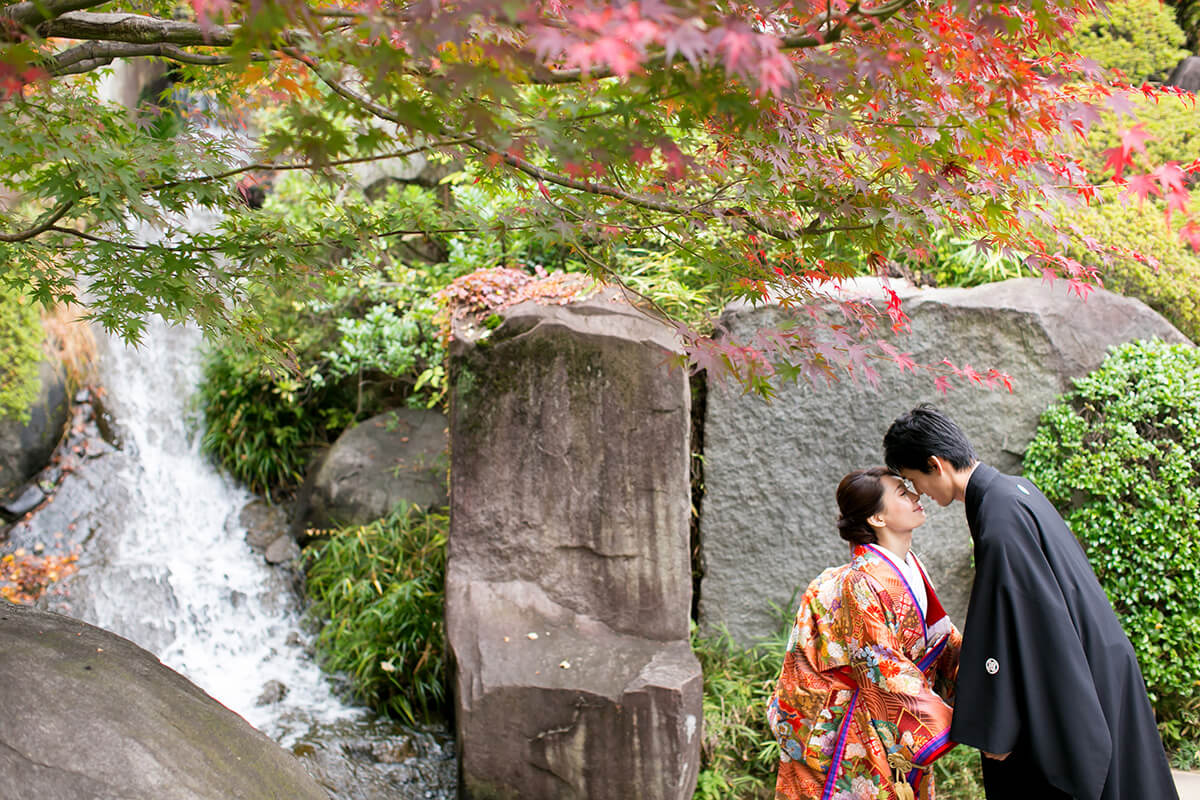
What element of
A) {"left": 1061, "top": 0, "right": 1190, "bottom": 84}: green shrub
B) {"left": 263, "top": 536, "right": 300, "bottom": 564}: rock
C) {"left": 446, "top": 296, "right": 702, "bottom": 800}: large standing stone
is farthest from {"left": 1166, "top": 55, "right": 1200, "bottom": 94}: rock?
{"left": 263, "top": 536, "right": 300, "bottom": 564}: rock

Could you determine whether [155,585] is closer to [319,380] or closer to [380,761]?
[319,380]

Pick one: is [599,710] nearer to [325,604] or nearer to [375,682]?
[375,682]

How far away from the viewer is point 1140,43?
7750 millimetres

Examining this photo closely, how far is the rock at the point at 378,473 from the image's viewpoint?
5605 millimetres

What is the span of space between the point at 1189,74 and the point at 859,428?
5.94m

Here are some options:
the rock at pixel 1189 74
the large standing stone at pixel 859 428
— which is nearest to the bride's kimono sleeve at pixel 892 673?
the large standing stone at pixel 859 428

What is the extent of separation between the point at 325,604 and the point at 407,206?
3.37 meters

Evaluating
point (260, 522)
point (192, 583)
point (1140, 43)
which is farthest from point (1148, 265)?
point (192, 583)

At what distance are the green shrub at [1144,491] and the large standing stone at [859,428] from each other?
0.62 feet

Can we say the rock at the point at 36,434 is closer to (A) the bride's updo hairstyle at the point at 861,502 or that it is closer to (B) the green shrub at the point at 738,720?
(B) the green shrub at the point at 738,720

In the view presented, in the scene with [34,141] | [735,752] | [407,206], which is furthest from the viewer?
[735,752]

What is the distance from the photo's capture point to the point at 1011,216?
2090 millimetres

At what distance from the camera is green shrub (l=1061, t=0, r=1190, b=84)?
7555 mm

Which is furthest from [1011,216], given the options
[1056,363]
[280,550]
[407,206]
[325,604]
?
[280,550]
